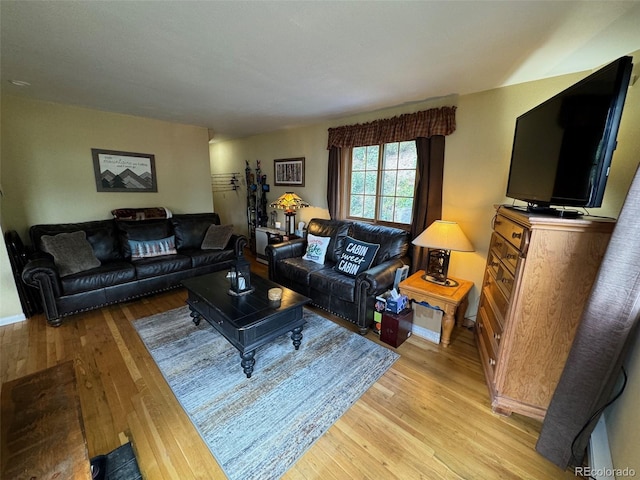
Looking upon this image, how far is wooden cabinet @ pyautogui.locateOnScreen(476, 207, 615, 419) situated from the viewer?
1.26 meters

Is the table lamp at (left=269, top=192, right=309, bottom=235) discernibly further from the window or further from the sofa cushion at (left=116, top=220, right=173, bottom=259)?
the sofa cushion at (left=116, top=220, right=173, bottom=259)

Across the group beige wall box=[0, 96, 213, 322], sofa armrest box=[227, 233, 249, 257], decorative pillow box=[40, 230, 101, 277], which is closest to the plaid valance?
sofa armrest box=[227, 233, 249, 257]

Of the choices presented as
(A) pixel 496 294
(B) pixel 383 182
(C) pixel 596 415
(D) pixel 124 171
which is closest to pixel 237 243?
(D) pixel 124 171

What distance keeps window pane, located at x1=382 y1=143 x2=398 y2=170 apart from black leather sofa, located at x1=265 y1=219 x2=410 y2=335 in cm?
81

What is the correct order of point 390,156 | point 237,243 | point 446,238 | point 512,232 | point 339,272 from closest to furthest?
point 512,232
point 446,238
point 339,272
point 390,156
point 237,243

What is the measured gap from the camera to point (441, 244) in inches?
88.4

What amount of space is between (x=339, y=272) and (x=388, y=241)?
66cm

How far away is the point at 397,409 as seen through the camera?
63.2 inches

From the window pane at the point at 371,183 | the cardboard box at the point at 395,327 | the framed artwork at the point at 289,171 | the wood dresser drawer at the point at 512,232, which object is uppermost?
the framed artwork at the point at 289,171

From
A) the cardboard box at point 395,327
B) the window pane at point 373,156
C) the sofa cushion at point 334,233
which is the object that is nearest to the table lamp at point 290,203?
the sofa cushion at point 334,233

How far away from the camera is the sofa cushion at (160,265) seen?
2945mm

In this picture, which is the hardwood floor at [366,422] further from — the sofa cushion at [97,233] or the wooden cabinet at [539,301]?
the sofa cushion at [97,233]

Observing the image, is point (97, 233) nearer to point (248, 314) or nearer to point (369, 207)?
point (248, 314)

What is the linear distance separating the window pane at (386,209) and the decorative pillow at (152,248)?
2904 millimetres
